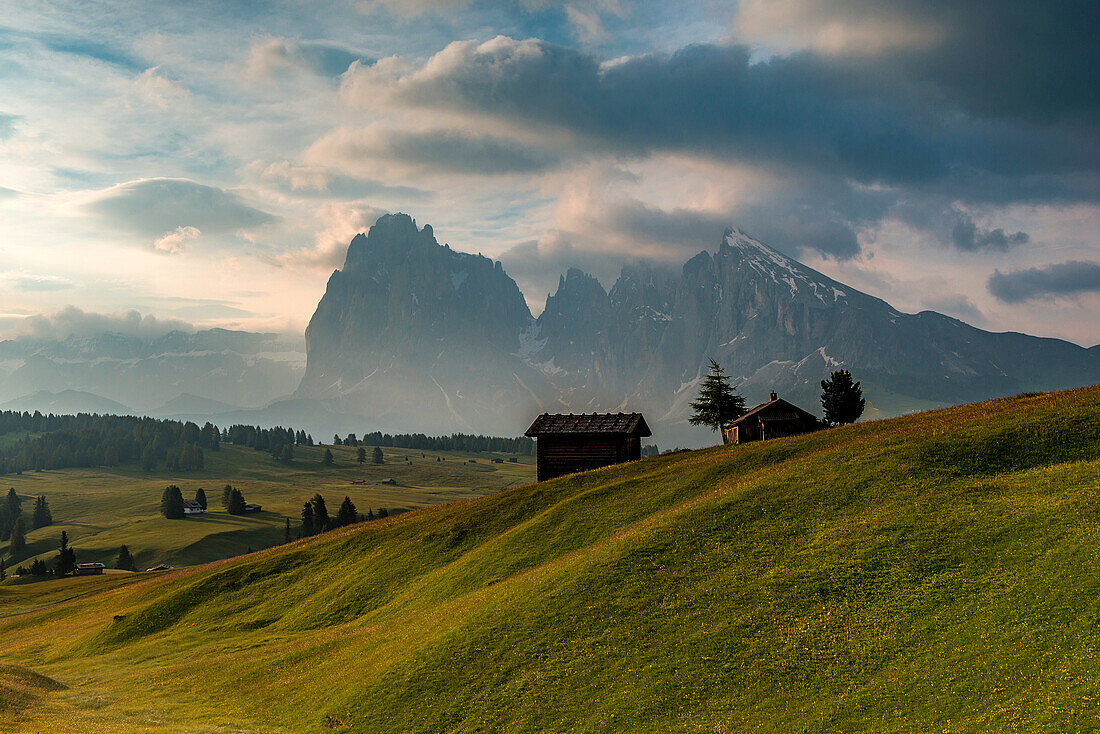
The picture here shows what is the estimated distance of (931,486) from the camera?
38.1 m

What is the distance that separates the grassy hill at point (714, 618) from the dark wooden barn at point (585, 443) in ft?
74.1

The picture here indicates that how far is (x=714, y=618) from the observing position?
30.3 metres

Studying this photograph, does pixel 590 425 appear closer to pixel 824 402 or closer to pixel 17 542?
pixel 824 402

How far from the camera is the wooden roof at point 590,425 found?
7956 cm

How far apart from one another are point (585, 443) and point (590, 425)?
2559 mm

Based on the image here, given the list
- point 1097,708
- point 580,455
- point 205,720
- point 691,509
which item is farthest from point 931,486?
point 580,455

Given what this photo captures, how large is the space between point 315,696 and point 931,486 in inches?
1370

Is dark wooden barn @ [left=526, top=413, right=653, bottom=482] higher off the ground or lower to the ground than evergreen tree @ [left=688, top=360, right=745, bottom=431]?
lower

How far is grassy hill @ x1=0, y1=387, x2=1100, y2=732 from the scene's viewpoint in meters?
24.1

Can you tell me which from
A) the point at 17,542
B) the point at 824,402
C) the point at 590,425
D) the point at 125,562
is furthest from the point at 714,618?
the point at 17,542

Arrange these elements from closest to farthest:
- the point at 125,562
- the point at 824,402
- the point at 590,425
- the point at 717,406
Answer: the point at 590,425 → the point at 824,402 → the point at 717,406 → the point at 125,562

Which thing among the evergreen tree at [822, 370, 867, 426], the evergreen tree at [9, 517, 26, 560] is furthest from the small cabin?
the evergreen tree at [9, 517, 26, 560]

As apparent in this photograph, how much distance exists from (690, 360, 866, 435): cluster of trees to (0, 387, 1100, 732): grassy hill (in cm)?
3704

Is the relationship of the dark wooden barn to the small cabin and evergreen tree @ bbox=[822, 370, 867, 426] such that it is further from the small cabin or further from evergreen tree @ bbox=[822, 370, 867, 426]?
evergreen tree @ bbox=[822, 370, 867, 426]
